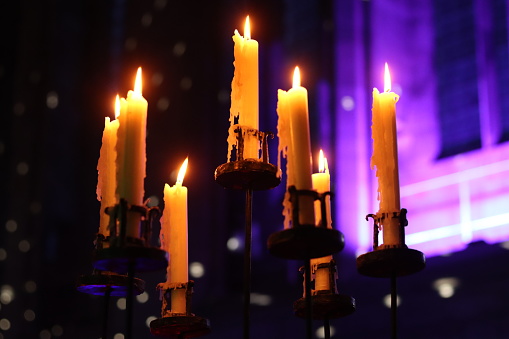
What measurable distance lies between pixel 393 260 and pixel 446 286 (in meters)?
1.52

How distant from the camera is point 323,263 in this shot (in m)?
0.98

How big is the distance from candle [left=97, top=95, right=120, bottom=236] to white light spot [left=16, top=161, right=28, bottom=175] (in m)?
2.91

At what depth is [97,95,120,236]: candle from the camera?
0.94 metres

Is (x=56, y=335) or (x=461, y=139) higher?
(x=461, y=139)

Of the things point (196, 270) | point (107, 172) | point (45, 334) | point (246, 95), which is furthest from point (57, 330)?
point (246, 95)

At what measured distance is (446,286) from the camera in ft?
7.55

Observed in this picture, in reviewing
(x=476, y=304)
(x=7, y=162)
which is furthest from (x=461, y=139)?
(x=7, y=162)

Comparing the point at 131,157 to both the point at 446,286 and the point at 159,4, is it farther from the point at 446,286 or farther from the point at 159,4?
the point at 159,4

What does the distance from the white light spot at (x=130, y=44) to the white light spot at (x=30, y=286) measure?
1177 mm

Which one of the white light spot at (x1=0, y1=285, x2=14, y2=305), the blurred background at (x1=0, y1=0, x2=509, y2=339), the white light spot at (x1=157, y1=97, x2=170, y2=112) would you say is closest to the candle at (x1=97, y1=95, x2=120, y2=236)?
the blurred background at (x1=0, y1=0, x2=509, y2=339)

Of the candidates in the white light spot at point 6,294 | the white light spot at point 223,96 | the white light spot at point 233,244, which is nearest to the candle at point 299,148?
the white light spot at point 233,244

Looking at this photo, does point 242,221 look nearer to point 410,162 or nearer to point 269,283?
point 269,283

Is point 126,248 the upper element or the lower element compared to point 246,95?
lower

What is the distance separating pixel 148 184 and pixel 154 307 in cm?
53
